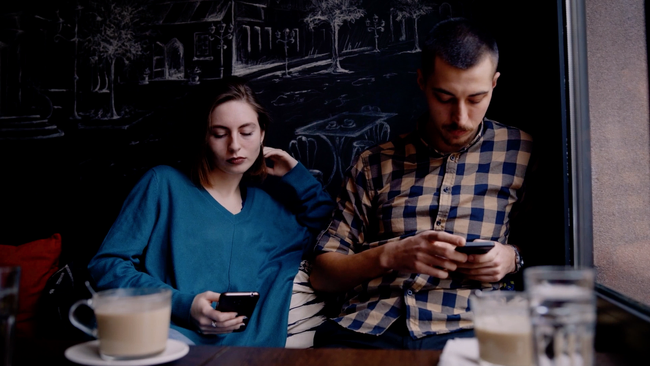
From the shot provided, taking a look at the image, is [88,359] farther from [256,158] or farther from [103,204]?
[103,204]

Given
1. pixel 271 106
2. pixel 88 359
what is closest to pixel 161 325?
pixel 88 359

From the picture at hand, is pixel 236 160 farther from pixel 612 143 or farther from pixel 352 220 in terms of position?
pixel 612 143

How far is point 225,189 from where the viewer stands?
200 cm

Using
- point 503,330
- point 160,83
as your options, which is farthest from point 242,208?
point 503,330

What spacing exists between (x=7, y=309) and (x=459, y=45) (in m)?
1.34

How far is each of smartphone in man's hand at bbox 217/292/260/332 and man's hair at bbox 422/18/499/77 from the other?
34.9 inches

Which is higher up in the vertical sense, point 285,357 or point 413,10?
point 413,10

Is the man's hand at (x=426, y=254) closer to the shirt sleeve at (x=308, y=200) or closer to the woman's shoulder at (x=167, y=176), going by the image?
the shirt sleeve at (x=308, y=200)

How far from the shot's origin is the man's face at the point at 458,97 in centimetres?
156

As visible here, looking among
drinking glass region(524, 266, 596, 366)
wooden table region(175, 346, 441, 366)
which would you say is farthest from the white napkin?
drinking glass region(524, 266, 596, 366)

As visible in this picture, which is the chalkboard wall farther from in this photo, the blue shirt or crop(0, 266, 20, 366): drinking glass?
crop(0, 266, 20, 366): drinking glass

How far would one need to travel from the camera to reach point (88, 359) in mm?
864

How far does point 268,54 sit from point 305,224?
0.82 m

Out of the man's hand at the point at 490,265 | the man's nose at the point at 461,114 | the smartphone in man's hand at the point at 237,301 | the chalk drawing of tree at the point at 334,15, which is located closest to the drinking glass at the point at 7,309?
the smartphone in man's hand at the point at 237,301
